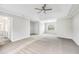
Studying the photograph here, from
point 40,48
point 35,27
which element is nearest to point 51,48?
point 40,48

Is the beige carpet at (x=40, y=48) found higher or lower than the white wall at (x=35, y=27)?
lower

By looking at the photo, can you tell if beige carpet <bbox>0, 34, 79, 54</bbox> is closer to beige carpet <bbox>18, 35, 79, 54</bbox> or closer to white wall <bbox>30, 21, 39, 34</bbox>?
beige carpet <bbox>18, 35, 79, 54</bbox>

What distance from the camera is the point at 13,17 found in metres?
5.75

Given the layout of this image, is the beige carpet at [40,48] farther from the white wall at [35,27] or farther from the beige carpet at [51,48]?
the white wall at [35,27]

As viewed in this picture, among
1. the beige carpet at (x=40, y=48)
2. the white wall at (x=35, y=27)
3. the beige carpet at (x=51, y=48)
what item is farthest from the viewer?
the white wall at (x=35, y=27)

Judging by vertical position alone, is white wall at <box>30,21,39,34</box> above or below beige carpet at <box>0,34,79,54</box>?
above

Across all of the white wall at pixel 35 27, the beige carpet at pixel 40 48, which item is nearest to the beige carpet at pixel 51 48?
the beige carpet at pixel 40 48

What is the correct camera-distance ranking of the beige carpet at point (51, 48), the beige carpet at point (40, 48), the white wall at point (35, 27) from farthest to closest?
1. the white wall at point (35, 27)
2. the beige carpet at point (40, 48)
3. the beige carpet at point (51, 48)

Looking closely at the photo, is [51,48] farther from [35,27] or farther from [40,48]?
[35,27]

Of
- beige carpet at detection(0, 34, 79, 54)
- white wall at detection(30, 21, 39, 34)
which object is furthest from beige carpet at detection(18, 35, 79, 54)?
white wall at detection(30, 21, 39, 34)

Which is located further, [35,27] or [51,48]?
[35,27]
